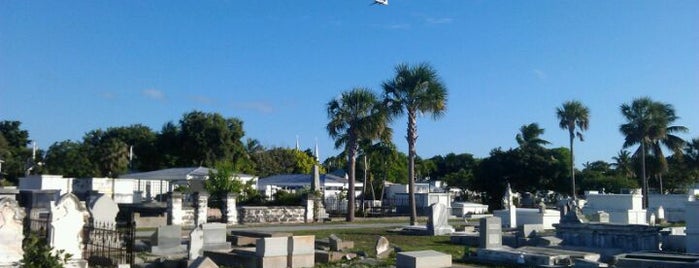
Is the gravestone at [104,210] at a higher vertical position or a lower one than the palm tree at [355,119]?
lower

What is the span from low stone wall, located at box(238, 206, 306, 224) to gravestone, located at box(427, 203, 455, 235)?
10.9 m

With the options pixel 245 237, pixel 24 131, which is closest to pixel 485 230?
pixel 245 237

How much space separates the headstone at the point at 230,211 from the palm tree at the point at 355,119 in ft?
22.1

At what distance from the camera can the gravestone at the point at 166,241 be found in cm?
1747

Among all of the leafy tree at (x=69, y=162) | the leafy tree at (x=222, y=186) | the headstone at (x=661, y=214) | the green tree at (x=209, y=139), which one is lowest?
the headstone at (x=661, y=214)

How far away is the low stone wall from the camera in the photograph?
3341 centimetres

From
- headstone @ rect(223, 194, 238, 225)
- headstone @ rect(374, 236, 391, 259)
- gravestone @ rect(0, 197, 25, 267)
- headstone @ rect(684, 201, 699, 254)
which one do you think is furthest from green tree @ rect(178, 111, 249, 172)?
gravestone @ rect(0, 197, 25, 267)

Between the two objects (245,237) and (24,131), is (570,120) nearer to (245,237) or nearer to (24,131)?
(245,237)

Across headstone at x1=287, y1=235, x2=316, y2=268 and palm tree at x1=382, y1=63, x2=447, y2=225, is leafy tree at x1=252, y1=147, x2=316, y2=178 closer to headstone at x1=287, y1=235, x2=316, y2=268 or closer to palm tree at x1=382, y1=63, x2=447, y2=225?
palm tree at x1=382, y1=63, x2=447, y2=225

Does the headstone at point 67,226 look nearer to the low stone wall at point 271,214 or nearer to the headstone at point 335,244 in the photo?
the headstone at point 335,244

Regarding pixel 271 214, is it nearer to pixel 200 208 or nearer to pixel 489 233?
pixel 200 208

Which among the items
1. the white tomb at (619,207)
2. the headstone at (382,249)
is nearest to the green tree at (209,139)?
the white tomb at (619,207)

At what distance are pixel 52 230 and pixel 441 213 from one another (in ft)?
55.5

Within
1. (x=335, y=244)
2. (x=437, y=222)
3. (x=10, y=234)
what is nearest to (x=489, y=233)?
(x=335, y=244)
